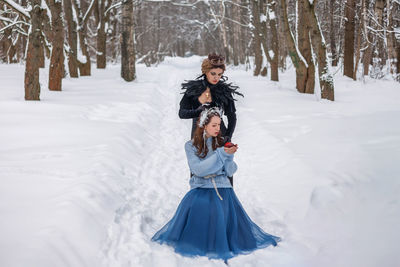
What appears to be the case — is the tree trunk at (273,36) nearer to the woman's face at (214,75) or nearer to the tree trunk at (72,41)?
the tree trunk at (72,41)

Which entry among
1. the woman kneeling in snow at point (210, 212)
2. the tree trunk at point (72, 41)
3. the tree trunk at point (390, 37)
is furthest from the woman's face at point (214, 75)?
the tree trunk at point (390, 37)

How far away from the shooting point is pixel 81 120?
701 centimetres

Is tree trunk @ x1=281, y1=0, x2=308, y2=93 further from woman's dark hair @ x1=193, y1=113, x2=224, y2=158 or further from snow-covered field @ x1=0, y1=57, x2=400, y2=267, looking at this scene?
woman's dark hair @ x1=193, y1=113, x2=224, y2=158

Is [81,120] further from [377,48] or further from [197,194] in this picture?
[377,48]

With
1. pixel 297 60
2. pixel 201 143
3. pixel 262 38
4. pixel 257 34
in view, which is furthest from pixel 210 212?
pixel 257 34

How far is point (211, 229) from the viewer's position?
309cm

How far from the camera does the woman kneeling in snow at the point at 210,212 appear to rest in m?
3.07

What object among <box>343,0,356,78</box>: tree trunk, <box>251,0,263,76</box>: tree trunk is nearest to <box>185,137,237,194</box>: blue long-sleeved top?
<box>343,0,356,78</box>: tree trunk

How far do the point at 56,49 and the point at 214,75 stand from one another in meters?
8.05

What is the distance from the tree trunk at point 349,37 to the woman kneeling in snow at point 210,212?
11.8m

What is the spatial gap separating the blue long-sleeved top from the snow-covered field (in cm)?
70

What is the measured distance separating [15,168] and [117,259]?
2046mm

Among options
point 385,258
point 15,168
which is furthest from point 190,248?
point 15,168

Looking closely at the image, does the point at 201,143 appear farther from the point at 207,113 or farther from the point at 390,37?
the point at 390,37
